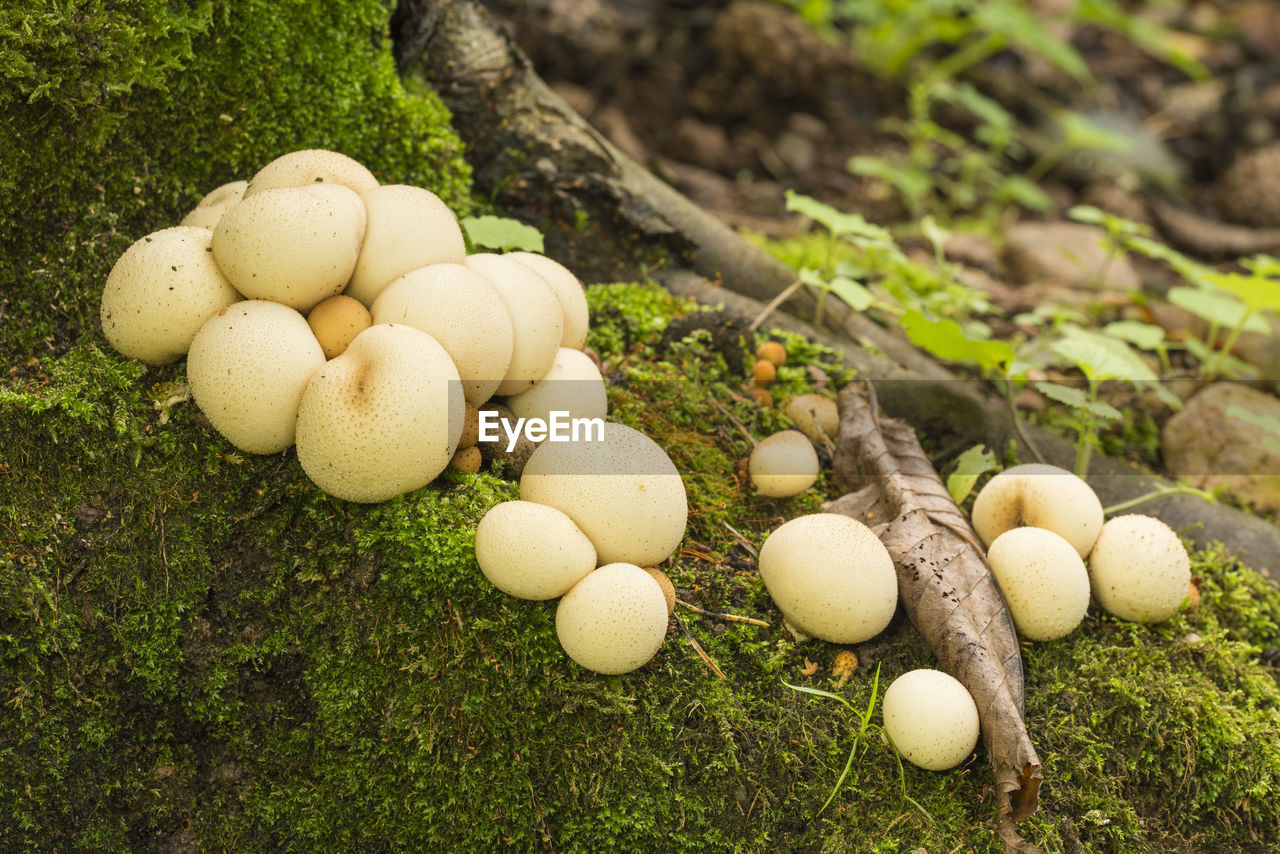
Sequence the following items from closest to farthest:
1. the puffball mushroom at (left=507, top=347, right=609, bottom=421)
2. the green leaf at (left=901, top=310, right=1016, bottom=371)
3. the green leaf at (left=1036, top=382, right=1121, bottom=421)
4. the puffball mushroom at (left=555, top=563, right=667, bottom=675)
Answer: the puffball mushroom at (left=555, top=563, right=667, bottom=675)
the puffball mushroom at (left=507, top=347, right=609, bottom=421)
the green leaf at (left=1036, top=382, right=1121, bottom=421)
the green leaf at (left=901, top=310, right=1016, bottom=371)

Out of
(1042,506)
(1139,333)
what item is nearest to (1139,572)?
(1042,506)

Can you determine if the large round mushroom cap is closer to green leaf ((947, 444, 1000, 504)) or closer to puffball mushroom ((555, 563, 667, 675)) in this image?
puffball mushroom ((555, 563, 667, 675))

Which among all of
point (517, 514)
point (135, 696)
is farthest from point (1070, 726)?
point (135, 696)

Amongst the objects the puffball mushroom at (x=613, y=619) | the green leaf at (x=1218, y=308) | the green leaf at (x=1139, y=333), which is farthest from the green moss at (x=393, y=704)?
the green leaf at (x=1218, y=308)

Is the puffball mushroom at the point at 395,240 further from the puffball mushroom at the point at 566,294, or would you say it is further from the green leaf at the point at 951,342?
the green leaf at the point at 951,342

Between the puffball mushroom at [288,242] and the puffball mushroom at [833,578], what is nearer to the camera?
the puffball mushroom at [288,242]

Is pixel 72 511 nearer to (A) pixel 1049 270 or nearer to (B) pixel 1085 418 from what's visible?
(B) pixel 1085 418

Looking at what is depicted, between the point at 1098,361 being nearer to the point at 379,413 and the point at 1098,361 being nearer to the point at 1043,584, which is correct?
the point at 1043,584

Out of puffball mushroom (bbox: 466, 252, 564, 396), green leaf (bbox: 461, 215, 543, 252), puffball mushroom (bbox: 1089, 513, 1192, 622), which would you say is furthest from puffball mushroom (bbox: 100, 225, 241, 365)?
puffball mushroom (bbox: 1089, 513, 1192, 622)
